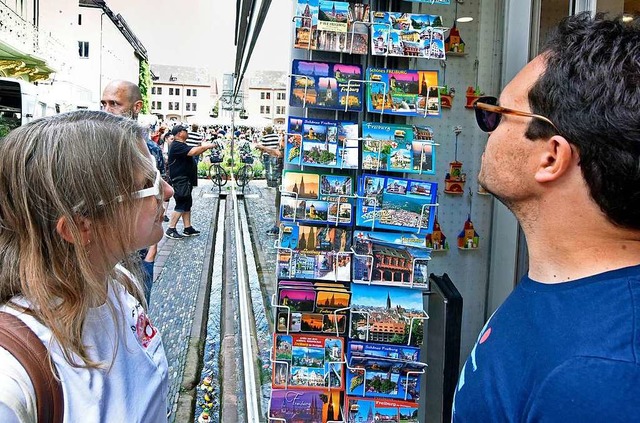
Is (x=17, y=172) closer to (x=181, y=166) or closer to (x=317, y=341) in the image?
(x=317, y=341)

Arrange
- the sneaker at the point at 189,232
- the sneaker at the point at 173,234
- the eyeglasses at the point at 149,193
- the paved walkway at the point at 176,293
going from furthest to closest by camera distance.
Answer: the sneaker at the point at 189,232 < the sneaker at the point at 173,234 < the paved walkway at the point at 176,293 < the eyeglasses at the point at 149,193

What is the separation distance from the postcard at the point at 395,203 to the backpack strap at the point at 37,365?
4.21 ft

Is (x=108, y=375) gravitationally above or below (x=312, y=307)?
above

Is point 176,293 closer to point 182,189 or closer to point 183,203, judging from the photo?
point 182,189

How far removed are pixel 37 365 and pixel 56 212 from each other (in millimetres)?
299

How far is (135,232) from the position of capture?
1.23 m

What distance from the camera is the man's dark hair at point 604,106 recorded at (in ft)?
2.93

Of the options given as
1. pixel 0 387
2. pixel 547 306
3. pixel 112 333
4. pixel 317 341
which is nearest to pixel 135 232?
pixel 112 333

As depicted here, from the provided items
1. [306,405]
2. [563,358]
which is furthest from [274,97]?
[563,358]

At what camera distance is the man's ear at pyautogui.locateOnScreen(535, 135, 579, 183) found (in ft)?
3.17

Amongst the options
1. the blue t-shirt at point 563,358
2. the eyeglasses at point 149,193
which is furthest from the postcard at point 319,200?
the blue t-shirt at point 563,358

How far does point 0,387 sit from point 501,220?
2.14 m

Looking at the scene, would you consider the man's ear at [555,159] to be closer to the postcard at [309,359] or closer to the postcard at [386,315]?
the postcard at [386,315]

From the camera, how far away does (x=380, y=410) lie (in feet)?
7.01
